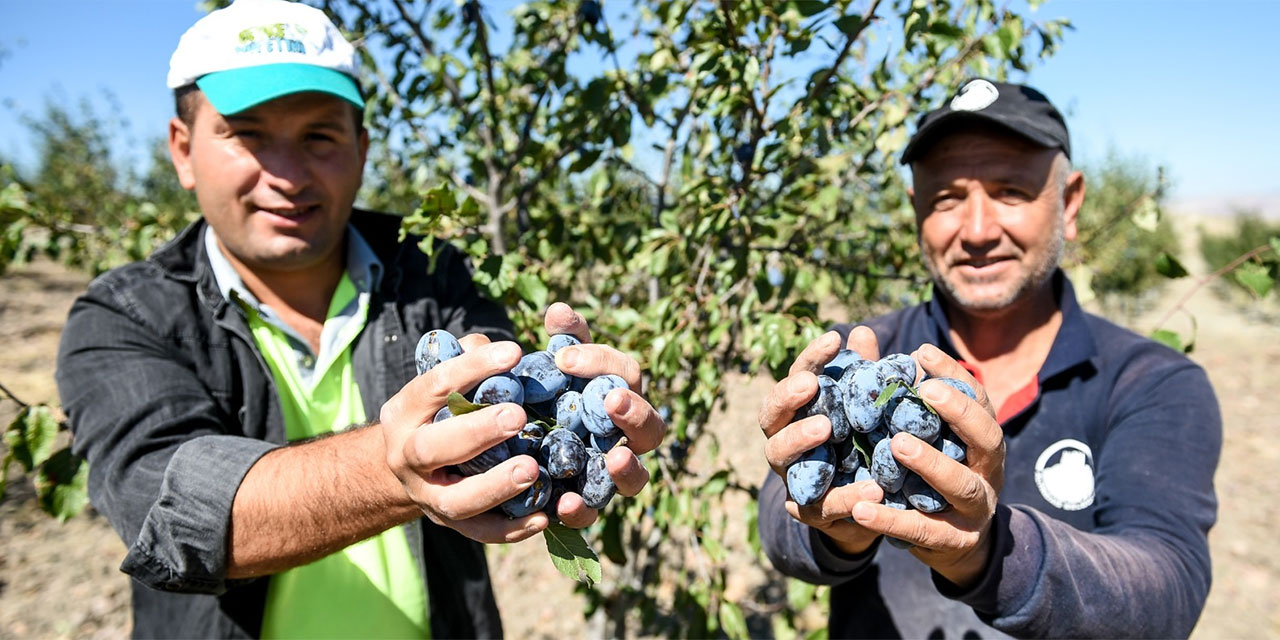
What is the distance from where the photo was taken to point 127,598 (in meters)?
3.97

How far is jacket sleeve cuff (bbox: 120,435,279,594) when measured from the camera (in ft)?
3.92

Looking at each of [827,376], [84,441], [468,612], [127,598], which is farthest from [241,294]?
[127,598]

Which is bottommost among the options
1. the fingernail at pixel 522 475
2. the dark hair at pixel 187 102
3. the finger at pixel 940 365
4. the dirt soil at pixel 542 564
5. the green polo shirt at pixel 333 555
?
the dirt soil at pixel 542 564

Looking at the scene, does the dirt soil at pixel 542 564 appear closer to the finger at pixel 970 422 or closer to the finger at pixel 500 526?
the finger at pixel 970 422

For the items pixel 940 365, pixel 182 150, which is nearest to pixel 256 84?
pixel 182 150

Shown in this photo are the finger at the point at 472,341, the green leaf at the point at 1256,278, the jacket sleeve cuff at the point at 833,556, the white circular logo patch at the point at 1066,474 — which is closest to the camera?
the finger at the point at 472,341

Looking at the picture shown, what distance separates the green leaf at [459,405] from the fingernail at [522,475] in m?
0.09

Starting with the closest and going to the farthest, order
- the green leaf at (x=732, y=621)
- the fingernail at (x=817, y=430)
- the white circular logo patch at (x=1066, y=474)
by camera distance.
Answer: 1. the fingernail at (x=817, y=430)
2. the white circular logo patch at (x=1066, y=474)
3. the green leaf at (x=732, y=621)

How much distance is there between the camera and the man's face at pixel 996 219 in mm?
1640

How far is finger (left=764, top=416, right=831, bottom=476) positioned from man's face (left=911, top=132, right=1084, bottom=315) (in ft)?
Result: 2.80

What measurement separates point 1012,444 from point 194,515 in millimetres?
1525

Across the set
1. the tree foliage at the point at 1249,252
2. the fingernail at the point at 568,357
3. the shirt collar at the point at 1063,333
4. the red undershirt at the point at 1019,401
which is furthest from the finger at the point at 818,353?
the tree foliage at the point at 1249,252

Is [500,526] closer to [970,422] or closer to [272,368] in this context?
[970,422]

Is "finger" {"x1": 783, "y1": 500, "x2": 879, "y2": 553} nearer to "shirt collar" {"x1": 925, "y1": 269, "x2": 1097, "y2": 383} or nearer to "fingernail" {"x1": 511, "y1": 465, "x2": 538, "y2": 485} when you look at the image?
"fingernail" {"x1": 511, "y1": 465, "x2": 538, "y2": 485}
